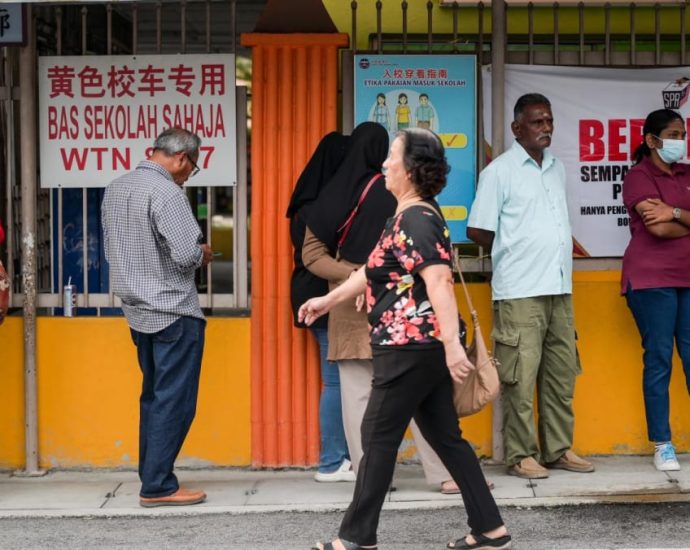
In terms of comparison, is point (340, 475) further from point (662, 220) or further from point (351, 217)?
point (662, 220)

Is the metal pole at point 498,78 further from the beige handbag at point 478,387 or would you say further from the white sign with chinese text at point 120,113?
the beige handbag at point 478,387

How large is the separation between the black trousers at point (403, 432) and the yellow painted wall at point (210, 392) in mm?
1813

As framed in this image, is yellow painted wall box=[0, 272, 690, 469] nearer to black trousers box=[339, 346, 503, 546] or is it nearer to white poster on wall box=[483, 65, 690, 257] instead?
white poster on wall box=[483, 65, 690, 257]

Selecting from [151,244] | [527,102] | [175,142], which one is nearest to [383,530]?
[151,244]

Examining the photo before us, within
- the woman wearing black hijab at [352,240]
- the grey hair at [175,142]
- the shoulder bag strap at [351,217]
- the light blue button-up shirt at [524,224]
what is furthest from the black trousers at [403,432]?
the grey hair at [175,142]

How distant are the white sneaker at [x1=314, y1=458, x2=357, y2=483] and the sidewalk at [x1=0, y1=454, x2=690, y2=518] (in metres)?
0.05

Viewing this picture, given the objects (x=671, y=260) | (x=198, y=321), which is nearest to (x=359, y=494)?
(x=198, y=321)

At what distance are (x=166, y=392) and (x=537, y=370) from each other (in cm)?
194

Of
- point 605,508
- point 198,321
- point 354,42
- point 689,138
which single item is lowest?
point 605,508

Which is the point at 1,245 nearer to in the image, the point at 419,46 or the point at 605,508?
the point at 419,46

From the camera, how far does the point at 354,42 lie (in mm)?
6898

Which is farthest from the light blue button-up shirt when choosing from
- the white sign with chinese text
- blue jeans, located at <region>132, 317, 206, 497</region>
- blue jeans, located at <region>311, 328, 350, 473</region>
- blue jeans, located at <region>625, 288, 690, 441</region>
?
blue jeans, located at <region>132, 317, 206, 497</region>

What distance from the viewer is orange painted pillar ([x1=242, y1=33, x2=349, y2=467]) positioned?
22.5 ft

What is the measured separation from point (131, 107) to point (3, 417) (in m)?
1.85
